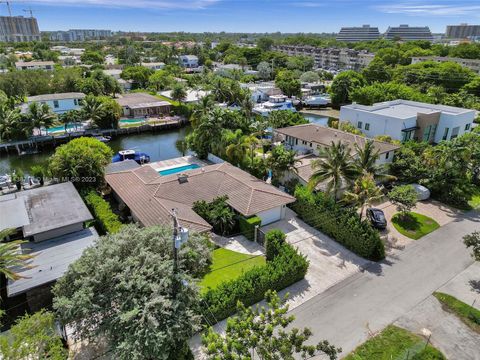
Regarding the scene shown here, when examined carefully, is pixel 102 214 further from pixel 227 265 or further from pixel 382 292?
pixel 382 292

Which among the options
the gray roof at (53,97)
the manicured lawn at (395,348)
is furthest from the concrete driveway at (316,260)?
the gray roof at (53,97)

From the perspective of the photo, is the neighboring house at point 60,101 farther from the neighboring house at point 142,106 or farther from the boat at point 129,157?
the boat at point 129,157

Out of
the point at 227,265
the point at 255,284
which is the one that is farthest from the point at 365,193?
the point at 227,265

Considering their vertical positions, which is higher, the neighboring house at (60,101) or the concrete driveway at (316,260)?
the neighboring house at (60,101)

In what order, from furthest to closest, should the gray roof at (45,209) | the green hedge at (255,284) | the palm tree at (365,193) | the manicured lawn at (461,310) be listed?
the palm tree at (365,193) < the gray roof at (45,209) < the manicured lawn at (461,310) < the green hedge at (255,284)

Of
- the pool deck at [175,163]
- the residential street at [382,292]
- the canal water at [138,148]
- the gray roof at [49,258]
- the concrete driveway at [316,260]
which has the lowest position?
the canal water at [138,148]

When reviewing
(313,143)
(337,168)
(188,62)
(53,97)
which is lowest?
(313,143)

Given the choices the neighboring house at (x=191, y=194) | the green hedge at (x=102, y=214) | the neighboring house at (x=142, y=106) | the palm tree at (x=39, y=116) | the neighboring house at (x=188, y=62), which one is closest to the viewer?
the green hedge at (x=102, y=214)
